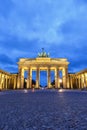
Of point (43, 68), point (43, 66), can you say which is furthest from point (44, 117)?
point (43, 68)

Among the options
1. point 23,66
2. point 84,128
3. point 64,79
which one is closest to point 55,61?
point 64,79

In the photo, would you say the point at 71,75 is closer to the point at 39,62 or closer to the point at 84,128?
the point at 39,62

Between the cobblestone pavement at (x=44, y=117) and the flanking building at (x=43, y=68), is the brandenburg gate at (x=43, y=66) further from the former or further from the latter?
the cobblestone pavement at (x=44, y=117)

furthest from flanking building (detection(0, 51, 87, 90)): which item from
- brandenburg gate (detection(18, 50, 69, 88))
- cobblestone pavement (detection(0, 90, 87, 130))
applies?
cobblestone pavement (detection(0, 90, 87, 130))

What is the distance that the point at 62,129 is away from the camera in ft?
19.0

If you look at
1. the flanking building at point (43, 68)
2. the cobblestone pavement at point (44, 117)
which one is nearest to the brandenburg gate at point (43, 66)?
the flanking building at point (43, 68)

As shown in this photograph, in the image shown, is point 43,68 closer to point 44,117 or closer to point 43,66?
point 43,66

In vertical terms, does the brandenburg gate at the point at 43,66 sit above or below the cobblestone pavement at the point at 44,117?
above

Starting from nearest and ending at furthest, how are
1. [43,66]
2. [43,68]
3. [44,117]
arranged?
[44,117] < [43,66] < [43,68]

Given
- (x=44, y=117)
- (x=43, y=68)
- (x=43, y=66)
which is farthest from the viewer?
(x=43, y=68)

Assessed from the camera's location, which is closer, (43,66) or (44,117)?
(44,117)

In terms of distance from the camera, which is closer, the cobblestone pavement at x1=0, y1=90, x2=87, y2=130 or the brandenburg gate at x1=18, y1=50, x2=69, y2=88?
the cobblestone pavement at x1=0, y1=90, x2=87, y2=130

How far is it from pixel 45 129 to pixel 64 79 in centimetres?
8807

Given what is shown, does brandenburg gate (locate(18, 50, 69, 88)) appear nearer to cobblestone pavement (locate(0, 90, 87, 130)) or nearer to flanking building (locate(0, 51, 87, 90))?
flanking building (locate(0, 51, 87, 90))
